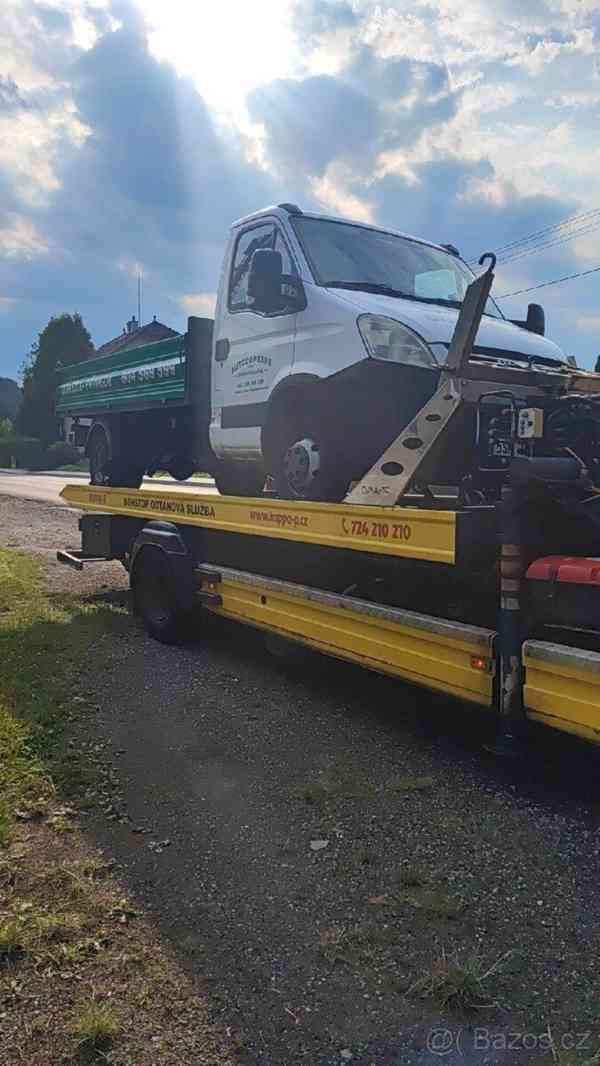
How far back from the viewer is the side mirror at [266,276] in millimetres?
5414

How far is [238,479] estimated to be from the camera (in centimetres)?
750

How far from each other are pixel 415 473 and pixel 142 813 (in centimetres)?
212

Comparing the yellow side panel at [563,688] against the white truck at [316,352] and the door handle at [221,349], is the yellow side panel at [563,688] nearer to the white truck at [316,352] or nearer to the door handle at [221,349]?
the white truck at [316,352]

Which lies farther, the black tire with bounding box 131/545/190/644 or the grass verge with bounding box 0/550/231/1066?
the black tire with bounding box 131/545/190/644

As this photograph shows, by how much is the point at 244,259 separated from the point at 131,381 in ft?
7.40

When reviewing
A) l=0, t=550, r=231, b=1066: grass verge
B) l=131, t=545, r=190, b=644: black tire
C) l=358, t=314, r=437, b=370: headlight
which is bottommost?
l=0, t=550, r=231, b=1066: grass verge

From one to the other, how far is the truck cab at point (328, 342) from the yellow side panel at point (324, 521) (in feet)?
1.07

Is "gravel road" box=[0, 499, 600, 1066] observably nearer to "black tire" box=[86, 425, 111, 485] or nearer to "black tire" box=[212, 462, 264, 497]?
"black tire" box=[212, 462, 264, 497]

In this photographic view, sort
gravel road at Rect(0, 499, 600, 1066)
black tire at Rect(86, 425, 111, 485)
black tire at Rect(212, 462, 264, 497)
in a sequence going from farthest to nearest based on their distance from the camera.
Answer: black tire at Rect(86, 425, 111, 485), black tire at Rect(212, 462, 264, 497), gravel road at Rect(0, 499, 600, 1066)

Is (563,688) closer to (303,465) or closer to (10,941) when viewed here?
(10,941)

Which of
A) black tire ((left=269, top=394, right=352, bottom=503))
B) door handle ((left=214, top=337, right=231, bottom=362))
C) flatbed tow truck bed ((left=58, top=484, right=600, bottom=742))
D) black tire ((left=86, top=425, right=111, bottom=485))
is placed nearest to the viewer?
flatbed tow truck bed ((left=58, top=484, right=600, bottom=742))

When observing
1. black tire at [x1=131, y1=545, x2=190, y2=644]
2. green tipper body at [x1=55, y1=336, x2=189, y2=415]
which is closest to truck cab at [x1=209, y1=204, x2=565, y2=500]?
→ green tipper body at [x1=55, y1=336, x2=189, y2=415]

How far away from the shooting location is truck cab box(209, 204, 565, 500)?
491 centimetres

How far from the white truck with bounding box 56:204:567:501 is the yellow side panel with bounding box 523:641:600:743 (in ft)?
3.89
